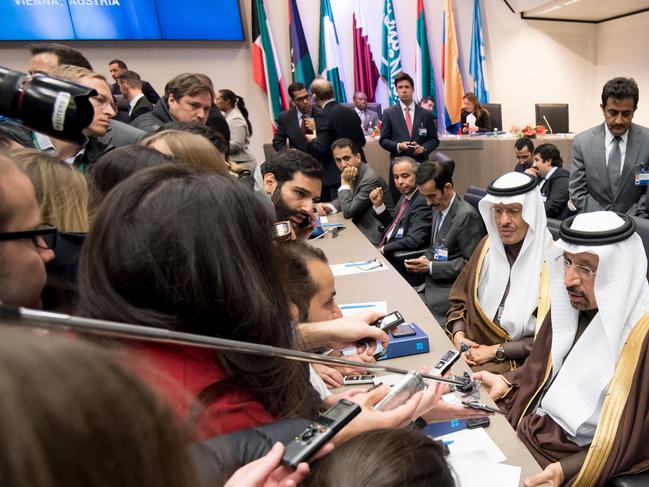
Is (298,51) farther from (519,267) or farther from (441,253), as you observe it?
(519,267)

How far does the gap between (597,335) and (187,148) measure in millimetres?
1609

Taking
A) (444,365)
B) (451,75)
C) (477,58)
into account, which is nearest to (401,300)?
(444,365)

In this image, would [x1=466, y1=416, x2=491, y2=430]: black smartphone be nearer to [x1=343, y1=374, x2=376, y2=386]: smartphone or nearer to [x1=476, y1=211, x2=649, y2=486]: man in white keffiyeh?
[x1=476, y1=211, x2=649, y2=486]: man in white keffiyeh

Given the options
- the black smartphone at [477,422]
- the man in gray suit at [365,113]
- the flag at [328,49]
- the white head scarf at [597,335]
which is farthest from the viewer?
the man in gray suit at [365,113]

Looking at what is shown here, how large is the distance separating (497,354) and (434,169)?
4.64 feet

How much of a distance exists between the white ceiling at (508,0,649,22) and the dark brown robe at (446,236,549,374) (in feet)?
21.7

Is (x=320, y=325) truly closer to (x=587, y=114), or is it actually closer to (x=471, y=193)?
(x=471, y=193)

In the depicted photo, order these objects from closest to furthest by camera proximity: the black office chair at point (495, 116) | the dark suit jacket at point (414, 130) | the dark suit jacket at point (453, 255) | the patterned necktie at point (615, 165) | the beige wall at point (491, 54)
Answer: the dark suit jacket at point (453, 255) → the patterned necktie at point (615, 165) → the dark suit jacket at point (414, 130) → the beige wall at point (491, 54) → the black office chair at point (495, 116)

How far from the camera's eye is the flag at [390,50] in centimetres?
734

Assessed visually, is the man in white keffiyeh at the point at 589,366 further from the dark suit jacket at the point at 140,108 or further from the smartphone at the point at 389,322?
the dark suit jacket at the point at 140,108

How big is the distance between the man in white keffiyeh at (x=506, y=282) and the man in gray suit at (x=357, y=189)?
1.83 metres

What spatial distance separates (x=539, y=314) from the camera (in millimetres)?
2027

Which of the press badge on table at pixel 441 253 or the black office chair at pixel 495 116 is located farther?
the black office chair at pixel 495 116

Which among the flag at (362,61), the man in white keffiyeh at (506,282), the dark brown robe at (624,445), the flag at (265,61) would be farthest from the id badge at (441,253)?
the flag at (362,61)
